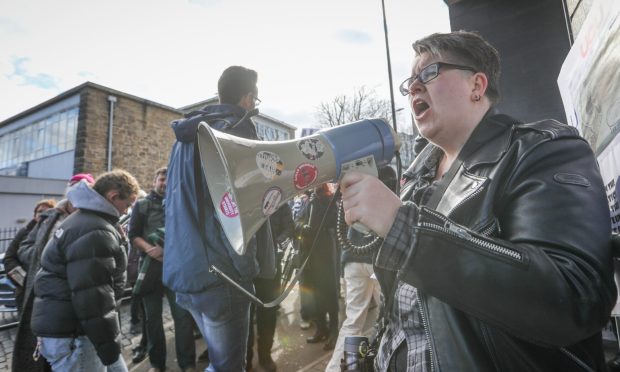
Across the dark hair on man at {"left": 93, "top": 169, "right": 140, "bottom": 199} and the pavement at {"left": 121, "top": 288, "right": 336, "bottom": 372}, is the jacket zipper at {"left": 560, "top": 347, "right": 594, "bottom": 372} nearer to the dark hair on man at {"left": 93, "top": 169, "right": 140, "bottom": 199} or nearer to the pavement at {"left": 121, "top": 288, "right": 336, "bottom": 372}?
the dark hair on man at {"left": 93, "top": 169, "right": 140, "bottom": 199}

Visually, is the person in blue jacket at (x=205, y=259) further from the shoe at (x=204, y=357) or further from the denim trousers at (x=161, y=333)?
the shoe at (x=204, y=357)

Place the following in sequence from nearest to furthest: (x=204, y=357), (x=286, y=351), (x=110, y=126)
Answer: (x=204, y=357)
(x=286, y=351)
(x=110, y=126)

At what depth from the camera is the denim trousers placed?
3.50m

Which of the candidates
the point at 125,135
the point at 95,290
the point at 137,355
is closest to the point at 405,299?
the point at 95,290

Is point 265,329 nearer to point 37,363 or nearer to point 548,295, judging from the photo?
point 37,363

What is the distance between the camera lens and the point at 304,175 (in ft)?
3.92

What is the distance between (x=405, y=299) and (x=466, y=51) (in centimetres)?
108

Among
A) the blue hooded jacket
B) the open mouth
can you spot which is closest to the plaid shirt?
the open mouth

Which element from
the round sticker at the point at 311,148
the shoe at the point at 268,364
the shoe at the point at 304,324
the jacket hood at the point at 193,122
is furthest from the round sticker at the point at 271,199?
the shoe at the point at 304,324

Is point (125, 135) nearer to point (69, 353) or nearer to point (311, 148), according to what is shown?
point (69, 353)

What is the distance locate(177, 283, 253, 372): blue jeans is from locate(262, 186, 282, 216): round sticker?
889mm

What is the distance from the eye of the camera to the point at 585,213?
2.54 ft

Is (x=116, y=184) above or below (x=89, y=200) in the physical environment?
above

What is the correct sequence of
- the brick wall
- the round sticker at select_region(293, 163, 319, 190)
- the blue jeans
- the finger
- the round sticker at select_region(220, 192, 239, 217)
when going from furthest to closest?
the brick wall
the blue jeans
the round sticker at select_region(220, 192, 239, 217)
the round sticker at select_region(293, 163, 319, 190)
the finger
